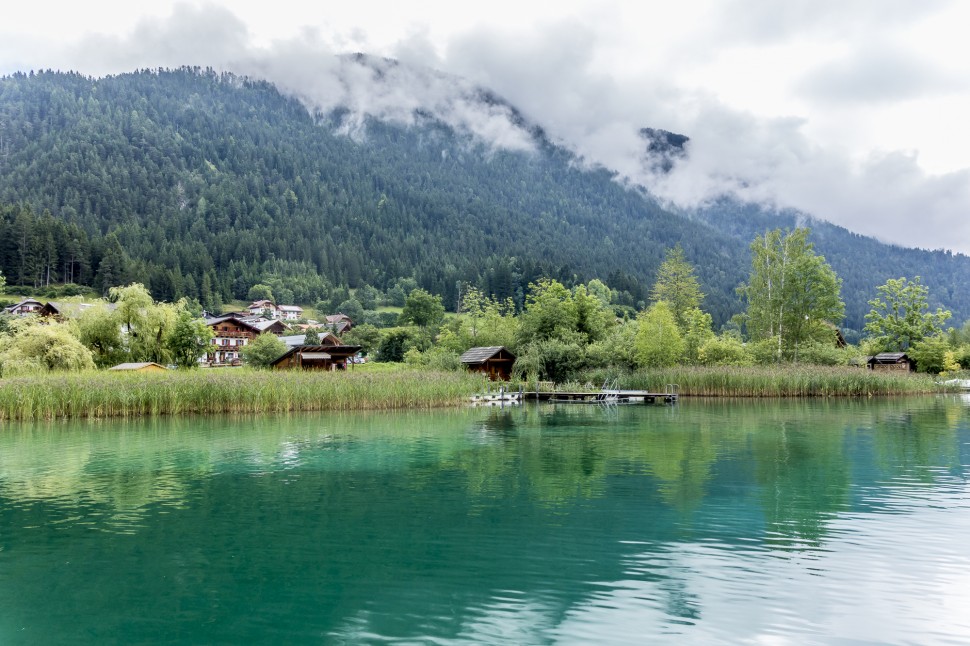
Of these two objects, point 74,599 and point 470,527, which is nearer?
point 74,599

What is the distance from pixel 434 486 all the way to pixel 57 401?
25.2m

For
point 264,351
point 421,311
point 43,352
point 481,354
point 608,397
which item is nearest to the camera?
Answer: point 43,352

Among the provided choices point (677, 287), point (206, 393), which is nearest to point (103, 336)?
point (206, 393)

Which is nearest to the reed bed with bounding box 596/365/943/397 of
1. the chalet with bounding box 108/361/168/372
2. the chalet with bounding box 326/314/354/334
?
the chalet with bounding box 108/361/168/372

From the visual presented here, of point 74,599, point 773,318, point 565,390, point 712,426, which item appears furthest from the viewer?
point 773,318

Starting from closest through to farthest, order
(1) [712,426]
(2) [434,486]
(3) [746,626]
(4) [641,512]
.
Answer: (3) [746,626] → (4) [641,512] → (2) [434,486] → (1) [712,426]

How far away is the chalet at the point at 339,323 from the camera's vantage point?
123 m

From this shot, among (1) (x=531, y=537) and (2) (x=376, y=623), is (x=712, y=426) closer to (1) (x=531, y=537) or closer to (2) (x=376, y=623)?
(1) (x=531, y=537)

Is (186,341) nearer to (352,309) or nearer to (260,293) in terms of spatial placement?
(352,309)

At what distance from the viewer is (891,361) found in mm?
76938

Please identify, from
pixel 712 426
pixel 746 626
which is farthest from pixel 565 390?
pixel 746 626

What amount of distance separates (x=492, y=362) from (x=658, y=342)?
13.5m

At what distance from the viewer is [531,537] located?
11.6 meters

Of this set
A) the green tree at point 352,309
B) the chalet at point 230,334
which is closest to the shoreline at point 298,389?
the chalet at point 230,334
